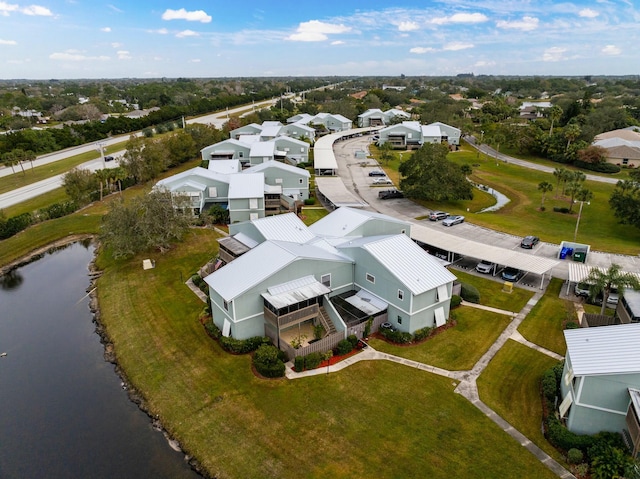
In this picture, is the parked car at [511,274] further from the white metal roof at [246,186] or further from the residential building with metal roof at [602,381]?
the white metal roof at [246,186]

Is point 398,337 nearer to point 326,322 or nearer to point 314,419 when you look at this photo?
point 326,322

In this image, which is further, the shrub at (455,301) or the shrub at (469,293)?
the shrub at (469,293)

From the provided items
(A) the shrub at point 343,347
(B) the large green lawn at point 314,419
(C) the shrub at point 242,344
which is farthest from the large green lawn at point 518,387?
(C) the shrub at point 242,344

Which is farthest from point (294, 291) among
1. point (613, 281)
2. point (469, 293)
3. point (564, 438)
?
point (613, 281)

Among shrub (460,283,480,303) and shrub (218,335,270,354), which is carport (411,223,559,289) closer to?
shrub (460,283,480,303)

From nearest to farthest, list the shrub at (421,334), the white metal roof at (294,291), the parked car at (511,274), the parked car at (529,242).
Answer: the white metal roof at (294,291), the shrub at (421,334), the parked car at (511,274), the parked car at (529,242)

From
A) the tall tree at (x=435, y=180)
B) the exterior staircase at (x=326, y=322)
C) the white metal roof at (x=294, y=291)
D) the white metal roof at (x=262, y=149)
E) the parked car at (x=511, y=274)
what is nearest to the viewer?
the white metal roof at (x=294, y=291)

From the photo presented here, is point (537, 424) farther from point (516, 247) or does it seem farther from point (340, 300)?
point (516, 247)

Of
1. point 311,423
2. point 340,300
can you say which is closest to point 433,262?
point 340,300

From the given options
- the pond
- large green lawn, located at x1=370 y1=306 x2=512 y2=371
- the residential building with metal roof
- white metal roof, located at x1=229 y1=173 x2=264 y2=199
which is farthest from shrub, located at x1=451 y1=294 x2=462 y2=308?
white metal roof, located at x1=229 y1=173 x2=264 y2=199
